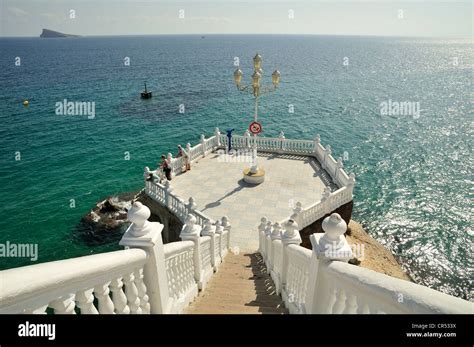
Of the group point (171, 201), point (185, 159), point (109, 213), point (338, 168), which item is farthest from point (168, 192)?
point (109, 213)

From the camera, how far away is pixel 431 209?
74.0 ft

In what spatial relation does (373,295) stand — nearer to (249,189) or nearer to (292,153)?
(249,189)

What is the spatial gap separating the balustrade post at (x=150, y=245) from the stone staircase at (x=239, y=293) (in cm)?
202

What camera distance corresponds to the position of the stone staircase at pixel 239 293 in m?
6.78

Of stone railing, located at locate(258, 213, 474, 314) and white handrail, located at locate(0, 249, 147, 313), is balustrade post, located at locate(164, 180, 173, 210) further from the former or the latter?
white handrail, located at locate(0, 249, 147, 313)

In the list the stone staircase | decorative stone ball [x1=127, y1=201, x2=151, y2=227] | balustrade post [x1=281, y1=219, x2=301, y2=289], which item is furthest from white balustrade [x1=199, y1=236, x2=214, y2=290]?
decorative stone ball [x1=127, y1=201, x2=151, y2=227]

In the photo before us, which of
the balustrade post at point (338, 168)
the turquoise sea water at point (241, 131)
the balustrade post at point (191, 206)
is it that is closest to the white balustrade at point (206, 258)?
the balustrade post at point (191, 206)

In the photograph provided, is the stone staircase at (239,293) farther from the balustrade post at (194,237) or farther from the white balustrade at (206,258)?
the balustrade post at (194,237)

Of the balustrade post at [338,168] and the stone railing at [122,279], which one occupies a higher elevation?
the stone railing at [122,279]

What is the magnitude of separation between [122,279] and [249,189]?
41.5 feet

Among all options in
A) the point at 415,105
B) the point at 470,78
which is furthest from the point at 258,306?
the point at 470,78

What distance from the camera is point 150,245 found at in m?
4.23

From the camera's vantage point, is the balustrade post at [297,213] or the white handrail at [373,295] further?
the balustrade post at [297,213]

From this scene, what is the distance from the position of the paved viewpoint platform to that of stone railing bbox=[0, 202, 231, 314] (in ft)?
22.1
